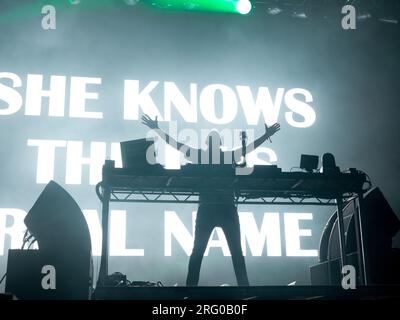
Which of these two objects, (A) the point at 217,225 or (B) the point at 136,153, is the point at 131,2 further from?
(A) the point at 217,225

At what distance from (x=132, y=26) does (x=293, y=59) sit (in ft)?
11.4

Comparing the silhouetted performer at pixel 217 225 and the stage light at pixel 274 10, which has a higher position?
the stage light at pixel 274 10

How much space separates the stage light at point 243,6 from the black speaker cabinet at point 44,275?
23.5 ft

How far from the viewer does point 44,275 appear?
4215mm

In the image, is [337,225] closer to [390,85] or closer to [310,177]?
[310,177]

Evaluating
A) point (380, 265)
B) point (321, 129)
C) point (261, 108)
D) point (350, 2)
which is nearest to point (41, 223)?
point (380, 265)

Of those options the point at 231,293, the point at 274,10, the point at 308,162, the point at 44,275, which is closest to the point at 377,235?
the point at 308,162

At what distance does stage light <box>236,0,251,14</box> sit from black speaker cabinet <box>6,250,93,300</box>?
7152 mm

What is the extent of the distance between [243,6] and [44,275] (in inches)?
292

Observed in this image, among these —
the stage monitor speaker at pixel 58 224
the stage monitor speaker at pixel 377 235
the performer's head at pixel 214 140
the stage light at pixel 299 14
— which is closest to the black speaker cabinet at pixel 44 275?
the stage monitor speaker at pixel 58 224

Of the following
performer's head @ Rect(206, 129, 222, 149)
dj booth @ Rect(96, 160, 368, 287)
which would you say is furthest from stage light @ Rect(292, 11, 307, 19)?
performer's head @ Rect(206, 129, 222, 149)

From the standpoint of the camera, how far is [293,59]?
10109mm

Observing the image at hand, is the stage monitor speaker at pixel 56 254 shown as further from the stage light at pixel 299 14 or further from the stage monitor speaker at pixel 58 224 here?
the stage light at pixel 299 14

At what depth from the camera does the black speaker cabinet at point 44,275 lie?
416 cm
